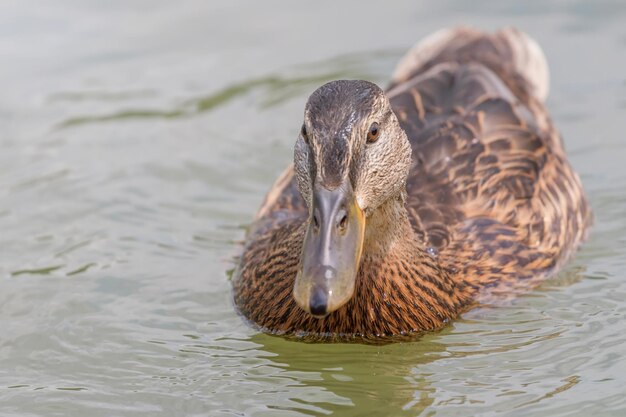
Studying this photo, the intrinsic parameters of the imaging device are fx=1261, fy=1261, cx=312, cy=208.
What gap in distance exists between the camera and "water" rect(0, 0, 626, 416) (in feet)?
23.1

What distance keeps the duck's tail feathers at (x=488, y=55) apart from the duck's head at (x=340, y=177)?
3.80m

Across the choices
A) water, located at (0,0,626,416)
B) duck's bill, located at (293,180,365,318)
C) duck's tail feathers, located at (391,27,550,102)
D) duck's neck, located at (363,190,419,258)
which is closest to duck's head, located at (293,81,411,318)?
duck's bill, located at (293,180,365,318)

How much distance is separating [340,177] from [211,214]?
377 centimetres

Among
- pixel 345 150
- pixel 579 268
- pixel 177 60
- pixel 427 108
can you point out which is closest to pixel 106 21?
pixel 177 60

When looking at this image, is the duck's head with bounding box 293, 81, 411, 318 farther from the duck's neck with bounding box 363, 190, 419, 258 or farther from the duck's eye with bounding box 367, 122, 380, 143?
the duck's neck with bounding box 363, 190, 419, 258

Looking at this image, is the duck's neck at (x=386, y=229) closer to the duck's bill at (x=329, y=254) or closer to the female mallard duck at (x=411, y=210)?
the female mallard duck at (x=411, y=210)

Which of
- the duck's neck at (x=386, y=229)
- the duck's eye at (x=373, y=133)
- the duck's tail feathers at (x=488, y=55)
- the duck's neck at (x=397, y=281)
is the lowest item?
the duck's neck at (x=397, y=281)

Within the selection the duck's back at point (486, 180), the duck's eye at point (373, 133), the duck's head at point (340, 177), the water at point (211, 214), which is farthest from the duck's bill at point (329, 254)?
the duck's back at point (486, 180)

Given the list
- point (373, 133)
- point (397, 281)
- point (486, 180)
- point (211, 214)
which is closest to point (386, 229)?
point (397, 281)

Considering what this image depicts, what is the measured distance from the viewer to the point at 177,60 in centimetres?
1316

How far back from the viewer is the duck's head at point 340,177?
20.6ft

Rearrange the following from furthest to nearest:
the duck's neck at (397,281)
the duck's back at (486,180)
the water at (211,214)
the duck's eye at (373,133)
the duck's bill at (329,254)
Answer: the duck's back at (486,180)
the duck's neck at (397,281)
the water at (211,214)
the duck's eye at (373,133)
the duck's bill at (329,254)

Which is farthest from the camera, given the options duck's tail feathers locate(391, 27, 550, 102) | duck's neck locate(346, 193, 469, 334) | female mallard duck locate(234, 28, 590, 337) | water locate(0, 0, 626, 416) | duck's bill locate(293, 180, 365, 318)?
duck's tail feathers locate(391, 27, 550, 102)

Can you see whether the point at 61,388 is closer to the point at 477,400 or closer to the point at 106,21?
the point at 477,400
